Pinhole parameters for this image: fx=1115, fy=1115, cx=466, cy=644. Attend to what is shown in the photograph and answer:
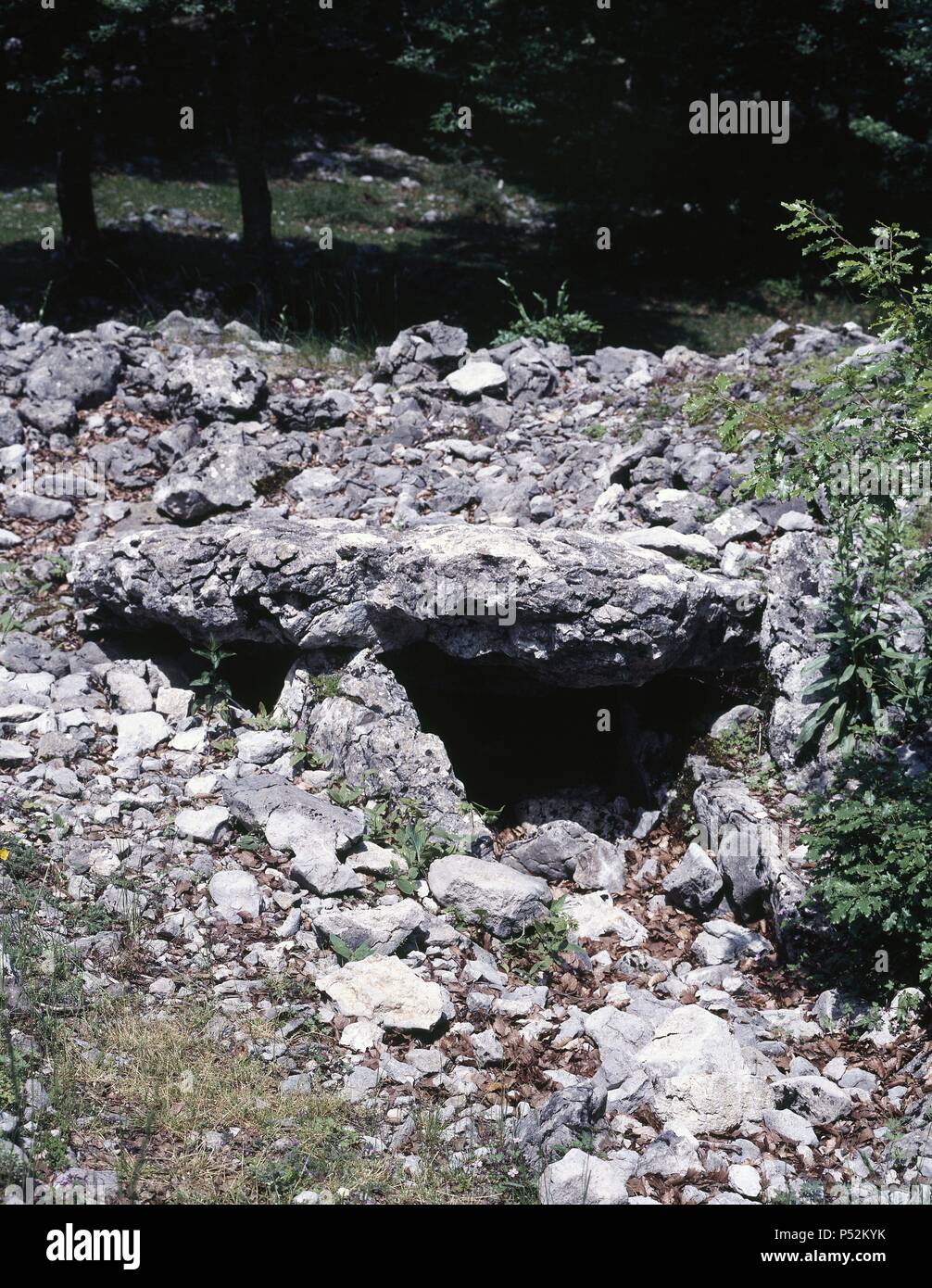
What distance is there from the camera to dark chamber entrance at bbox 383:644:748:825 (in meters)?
8.33

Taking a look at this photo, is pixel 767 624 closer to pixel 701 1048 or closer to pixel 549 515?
pixel 549 515

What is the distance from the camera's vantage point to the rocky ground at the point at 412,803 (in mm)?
5082

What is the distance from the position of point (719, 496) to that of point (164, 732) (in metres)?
4.71

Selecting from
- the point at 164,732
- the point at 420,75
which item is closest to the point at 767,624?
the point at 164,732

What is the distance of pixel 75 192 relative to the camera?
1565cm

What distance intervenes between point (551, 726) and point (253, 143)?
1031 centimetres

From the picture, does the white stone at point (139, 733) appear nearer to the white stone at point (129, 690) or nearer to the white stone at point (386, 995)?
the white stone at point (129, 690)

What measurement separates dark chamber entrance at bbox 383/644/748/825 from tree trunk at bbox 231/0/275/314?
7.98 meters

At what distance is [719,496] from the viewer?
9.04m

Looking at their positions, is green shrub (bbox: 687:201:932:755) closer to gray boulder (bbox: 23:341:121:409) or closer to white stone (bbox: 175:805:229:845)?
white stone (bbox: 175:805:229:845)

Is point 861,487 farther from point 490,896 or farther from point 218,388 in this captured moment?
point 218,388

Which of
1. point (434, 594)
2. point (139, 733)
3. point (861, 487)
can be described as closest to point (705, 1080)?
point (434, 594)
